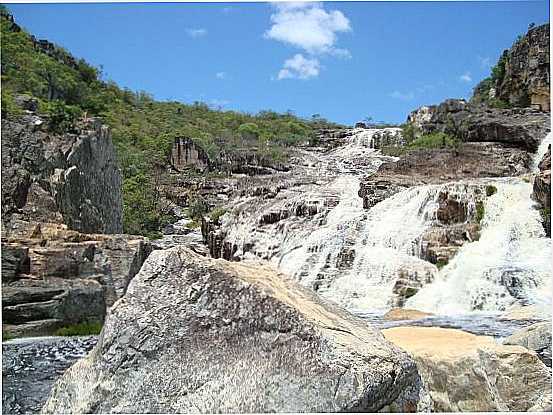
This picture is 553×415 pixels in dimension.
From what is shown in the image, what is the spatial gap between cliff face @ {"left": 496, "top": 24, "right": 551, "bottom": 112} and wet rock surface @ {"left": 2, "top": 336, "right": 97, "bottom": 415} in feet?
33.9

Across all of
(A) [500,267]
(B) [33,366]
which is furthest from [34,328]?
(A) [500,267]

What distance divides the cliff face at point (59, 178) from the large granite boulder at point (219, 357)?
15.9 ft

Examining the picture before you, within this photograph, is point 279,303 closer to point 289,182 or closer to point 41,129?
point 41,129

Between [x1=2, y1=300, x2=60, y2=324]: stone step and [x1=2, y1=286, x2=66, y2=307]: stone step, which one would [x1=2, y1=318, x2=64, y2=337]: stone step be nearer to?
[x1=2, y1=300, x2=60, y2=324]: stone step

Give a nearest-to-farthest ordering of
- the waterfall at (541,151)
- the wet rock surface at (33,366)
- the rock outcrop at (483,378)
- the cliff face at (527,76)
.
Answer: the rock outcrop at (483,378)
the wet rock surface at (33,366)
the waterfall at (541,151)
the cliff face at (527,76)

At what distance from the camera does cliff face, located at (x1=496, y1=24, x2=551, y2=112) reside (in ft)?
41.5

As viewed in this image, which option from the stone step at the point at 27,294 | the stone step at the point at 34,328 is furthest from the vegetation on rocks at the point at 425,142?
the stone step at the point at 34,328

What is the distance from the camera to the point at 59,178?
27.2 feet

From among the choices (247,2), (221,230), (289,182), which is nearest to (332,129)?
(289,182)

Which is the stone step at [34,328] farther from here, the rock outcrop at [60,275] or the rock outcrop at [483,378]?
the rock outcrop at [483,378]

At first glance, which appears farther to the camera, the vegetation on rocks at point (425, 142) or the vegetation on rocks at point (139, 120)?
the vegetation on rocks at point (139, 120)

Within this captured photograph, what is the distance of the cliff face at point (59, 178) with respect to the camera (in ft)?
23.3

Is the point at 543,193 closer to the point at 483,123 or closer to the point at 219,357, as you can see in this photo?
the point at 483,123

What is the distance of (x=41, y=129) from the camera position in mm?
8523
